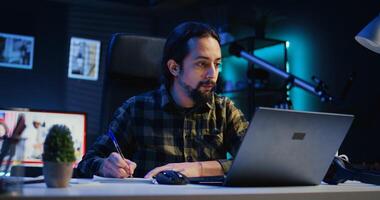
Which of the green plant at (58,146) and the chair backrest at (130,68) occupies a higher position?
the chair backrest at (130,68)

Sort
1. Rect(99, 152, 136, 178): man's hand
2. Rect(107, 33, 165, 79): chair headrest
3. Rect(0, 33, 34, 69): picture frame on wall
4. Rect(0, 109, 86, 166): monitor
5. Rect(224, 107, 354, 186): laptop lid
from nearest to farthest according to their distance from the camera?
Rect(224, 107, 354, 186): laptop lid
Rect(99, 152, 136, 178): man's hand
Rect(107, 33, 165, 79): chair headrest
Rect(0, 109, 86, 166): monitor
Rect(0, 33, 34, 69): picture frame on wall

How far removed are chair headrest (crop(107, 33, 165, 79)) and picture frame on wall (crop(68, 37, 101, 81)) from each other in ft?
6.91

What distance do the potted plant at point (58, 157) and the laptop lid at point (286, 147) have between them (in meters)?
0.35

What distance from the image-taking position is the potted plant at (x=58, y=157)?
844 mm

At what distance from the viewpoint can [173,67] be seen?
6.01 feet

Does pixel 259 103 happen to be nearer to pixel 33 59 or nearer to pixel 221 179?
pixel 33 59

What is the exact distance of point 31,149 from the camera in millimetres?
2303

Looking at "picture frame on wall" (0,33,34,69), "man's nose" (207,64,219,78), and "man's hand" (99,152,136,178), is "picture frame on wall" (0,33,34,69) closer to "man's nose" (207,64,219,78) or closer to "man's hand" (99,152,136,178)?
"man's nose" (207,64,219,78)

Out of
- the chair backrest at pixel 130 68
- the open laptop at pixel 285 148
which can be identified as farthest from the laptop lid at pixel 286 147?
the chair backrest at pixel 130 68

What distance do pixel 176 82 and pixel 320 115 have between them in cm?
89

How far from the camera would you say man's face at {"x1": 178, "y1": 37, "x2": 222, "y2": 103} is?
169 centimetres

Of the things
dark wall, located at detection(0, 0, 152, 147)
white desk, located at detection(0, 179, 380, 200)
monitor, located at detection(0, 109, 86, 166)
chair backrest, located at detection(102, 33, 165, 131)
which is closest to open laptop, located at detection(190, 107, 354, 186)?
white desk, located at detection(0, 179, 380, 200)

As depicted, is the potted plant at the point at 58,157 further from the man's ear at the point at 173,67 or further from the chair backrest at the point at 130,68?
the chair backrest at the point at 130,68

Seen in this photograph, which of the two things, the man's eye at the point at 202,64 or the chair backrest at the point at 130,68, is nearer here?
the man's eye at the point at 202,64
